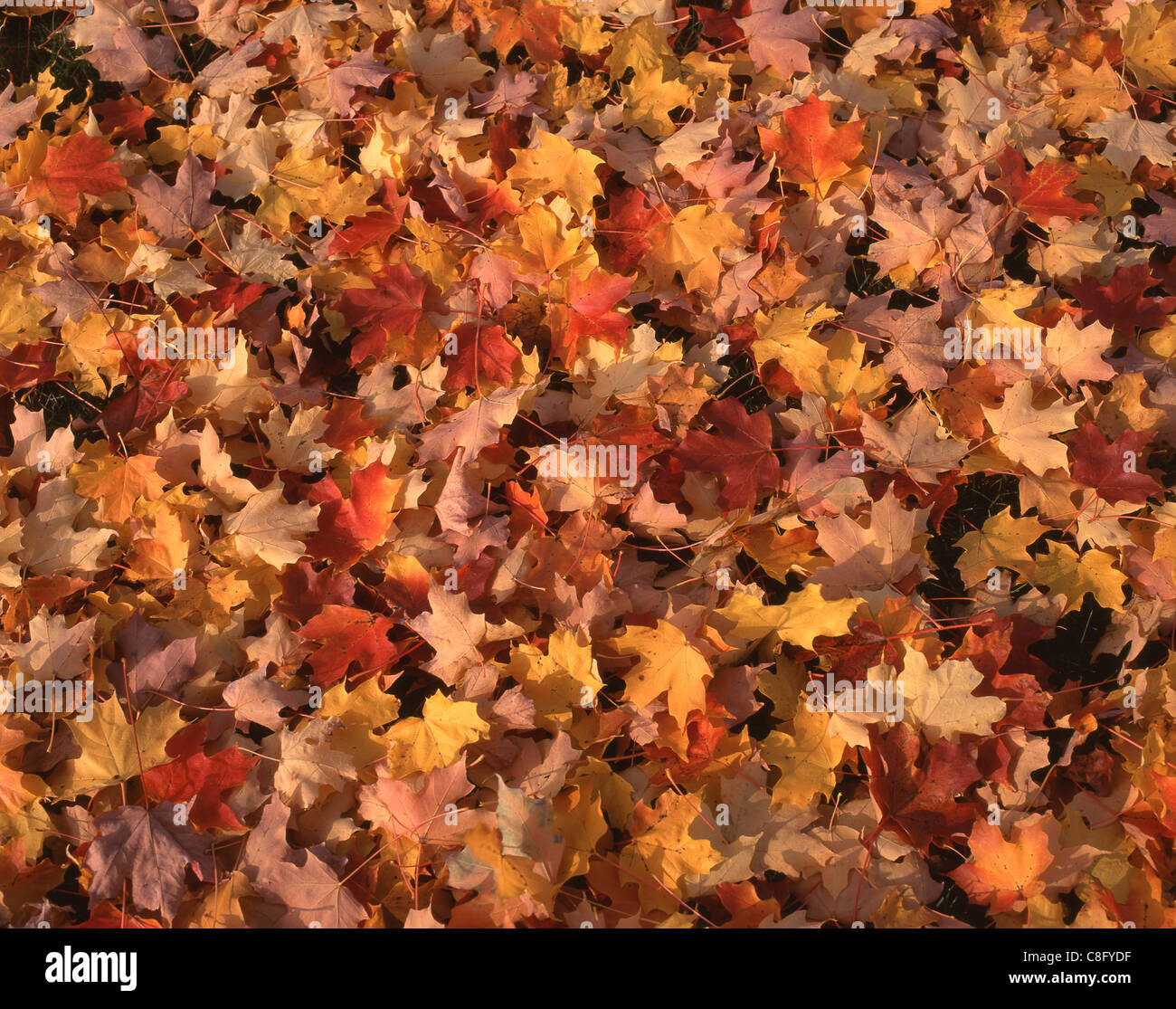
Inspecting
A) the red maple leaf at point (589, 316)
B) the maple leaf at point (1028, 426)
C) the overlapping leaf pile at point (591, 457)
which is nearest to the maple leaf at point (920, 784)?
the overlapping leaf pile at point (591, 457)

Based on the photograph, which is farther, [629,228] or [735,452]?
[629,228]

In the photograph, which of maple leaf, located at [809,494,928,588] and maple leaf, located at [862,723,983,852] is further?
maple leaf, located at [809,494,928,588]

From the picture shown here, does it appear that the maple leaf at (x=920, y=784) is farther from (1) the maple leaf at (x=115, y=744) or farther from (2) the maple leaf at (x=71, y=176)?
(2) the maple leaf at (x=71, y=176)

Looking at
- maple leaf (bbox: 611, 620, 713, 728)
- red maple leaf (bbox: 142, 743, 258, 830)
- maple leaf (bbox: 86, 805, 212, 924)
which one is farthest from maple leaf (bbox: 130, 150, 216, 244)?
maple leaf (bbox: 611, 620, 713, 728)

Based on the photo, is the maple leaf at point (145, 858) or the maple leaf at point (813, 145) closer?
the maple leaf at point (145, 858)

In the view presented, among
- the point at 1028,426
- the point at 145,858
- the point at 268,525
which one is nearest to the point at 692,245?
the point at 1028,426

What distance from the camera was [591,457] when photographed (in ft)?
6.91

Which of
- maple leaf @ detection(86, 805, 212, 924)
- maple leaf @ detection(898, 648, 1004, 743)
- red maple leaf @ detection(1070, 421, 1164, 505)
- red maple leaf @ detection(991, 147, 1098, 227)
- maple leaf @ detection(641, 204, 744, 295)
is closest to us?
maple leaf @ detection(86, 805, 212, 924)

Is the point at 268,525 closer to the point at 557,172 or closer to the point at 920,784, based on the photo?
the point at 557,172

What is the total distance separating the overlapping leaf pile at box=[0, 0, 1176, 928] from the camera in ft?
6.28

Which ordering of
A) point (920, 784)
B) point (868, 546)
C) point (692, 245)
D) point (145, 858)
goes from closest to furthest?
point (145, 858)
point (920, 784)
point (868, 546)
point (692, 245)

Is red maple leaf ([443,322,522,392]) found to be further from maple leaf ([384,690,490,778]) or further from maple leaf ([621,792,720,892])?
maple leaf ([621,792,720,892])

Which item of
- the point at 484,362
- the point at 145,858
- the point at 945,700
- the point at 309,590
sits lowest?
the point at 145,858

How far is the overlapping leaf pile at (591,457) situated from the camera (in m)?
1.91
